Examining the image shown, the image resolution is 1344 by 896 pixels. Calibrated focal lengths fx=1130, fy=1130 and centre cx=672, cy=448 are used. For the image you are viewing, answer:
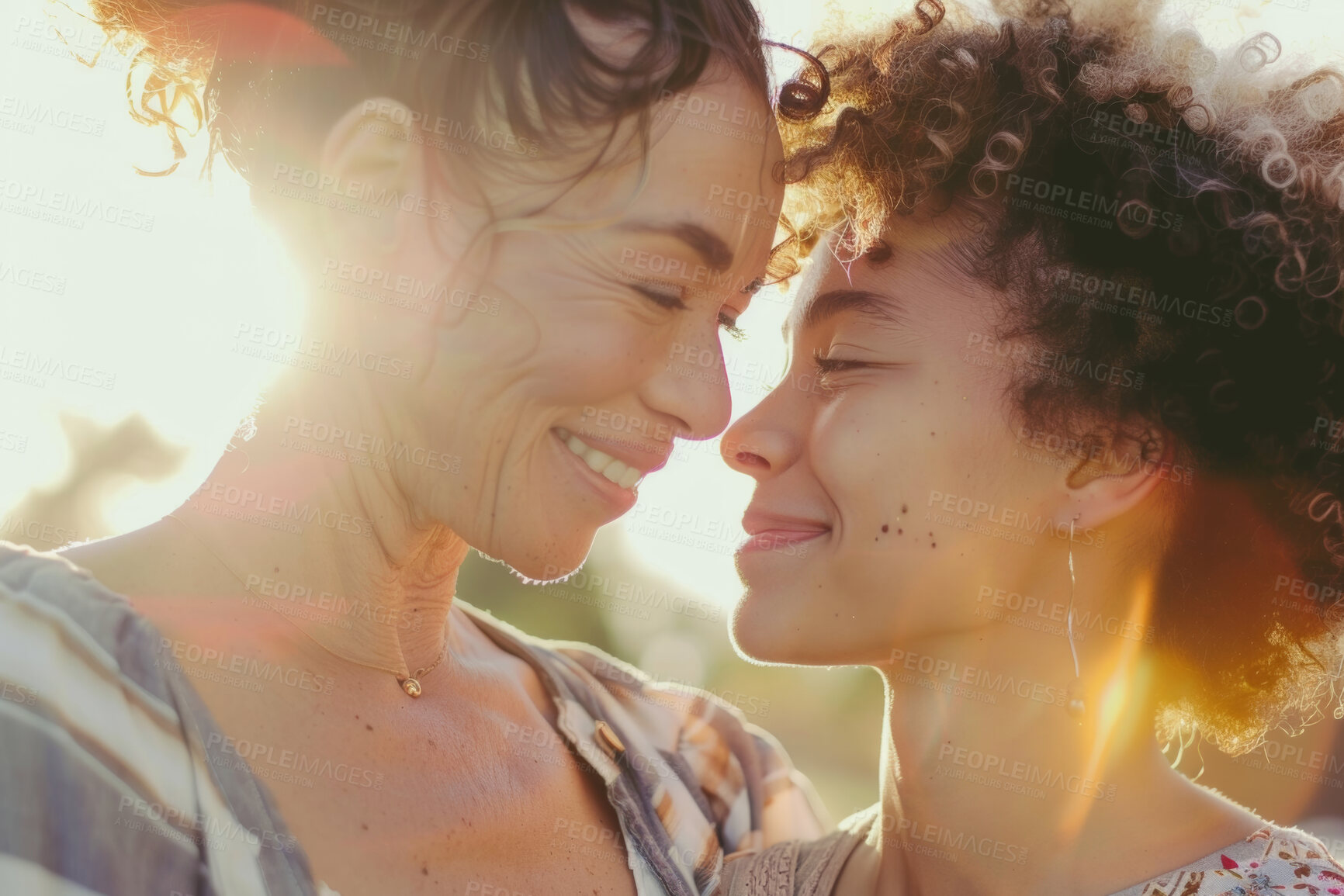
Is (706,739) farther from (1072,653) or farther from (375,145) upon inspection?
(375,145)

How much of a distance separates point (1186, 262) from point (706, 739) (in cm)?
171

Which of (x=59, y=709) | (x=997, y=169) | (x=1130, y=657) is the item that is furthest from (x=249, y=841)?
(x=997, y=169)

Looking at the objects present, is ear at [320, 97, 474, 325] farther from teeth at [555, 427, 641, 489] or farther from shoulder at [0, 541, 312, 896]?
shoulder at [0, 541, 312, 896]

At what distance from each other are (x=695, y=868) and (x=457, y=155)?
1742 millimetres

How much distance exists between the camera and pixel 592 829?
105 inches

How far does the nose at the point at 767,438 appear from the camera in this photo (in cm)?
283

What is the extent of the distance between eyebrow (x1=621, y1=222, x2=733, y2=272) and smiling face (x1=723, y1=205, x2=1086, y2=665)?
0.46 meters

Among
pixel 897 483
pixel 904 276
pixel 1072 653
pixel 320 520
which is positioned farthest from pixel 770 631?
pixel 320 520

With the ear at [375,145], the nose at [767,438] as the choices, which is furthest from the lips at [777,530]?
the ear at [375,145]

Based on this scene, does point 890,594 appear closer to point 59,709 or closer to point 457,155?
point 457,155

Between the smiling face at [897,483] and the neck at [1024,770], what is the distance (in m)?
0.12

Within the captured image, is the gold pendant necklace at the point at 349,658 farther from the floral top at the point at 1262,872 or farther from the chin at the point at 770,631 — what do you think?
the floral top at the point at 1262,872

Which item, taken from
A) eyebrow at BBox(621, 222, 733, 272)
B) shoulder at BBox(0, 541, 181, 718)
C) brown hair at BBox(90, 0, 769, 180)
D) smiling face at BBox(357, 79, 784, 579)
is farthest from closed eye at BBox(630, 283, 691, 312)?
shoulder at BBox(0, 541, 181, 718)

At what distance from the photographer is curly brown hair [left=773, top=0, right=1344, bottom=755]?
252 cm
